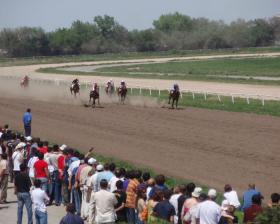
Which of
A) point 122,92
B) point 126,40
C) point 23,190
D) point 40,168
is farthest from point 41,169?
point 126,40

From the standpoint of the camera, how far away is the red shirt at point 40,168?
1464cm

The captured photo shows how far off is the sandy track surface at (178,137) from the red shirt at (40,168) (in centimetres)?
497

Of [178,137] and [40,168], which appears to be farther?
[178,137]

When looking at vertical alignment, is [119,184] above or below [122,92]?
above

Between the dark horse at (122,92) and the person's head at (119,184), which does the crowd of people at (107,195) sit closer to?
the person's head at (119,184)

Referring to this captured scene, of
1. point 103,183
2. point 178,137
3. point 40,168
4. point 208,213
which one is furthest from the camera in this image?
point 178,137

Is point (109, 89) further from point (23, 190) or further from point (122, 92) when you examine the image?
point (23, 190)

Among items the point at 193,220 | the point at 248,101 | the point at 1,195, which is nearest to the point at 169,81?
the point at 248,101

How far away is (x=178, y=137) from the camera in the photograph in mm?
26625

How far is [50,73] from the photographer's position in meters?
A: 78.1

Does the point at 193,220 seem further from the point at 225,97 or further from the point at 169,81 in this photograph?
the point at 169,81

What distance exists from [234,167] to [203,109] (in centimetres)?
1513

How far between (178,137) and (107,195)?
50.3ft

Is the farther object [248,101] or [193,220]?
[248,101]
